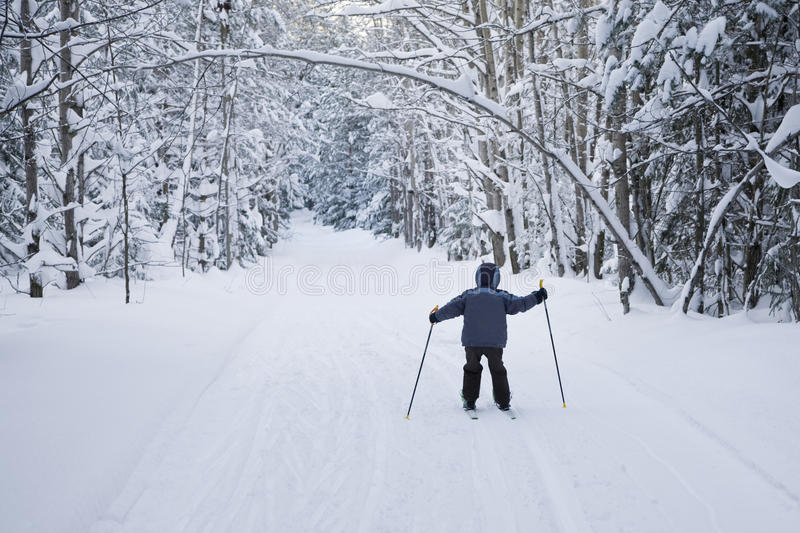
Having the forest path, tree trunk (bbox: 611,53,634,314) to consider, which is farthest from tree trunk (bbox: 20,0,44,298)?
tree trunk (bbox: 611,53,634,314)

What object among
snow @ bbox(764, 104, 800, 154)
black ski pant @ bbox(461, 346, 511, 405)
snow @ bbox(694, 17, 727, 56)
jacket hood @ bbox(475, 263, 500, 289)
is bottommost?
black ski pant @ bbox(461, 346, 511, 405)

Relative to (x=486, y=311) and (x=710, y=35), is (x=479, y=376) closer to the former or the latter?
(x=486, y=311)

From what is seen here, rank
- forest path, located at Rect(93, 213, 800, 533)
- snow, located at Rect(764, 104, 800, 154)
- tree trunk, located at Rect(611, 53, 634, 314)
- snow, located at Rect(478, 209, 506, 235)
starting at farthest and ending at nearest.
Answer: snow, located at Rect(478, 209, 506, 235) → tree trunk, located at Rect(611, 53, 634, 314) → snow, located at Rect(764, 104, 800, 154) → forest path, located at Rect(93, 213, 800, 533)

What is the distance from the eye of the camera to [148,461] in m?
3.78

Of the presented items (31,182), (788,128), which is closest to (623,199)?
(788,128)

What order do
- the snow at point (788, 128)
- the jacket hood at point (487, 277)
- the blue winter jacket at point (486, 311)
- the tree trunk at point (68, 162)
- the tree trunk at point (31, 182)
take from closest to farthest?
the snow at point (788, 128)
the blue winter jacket at point (486, 311)
the jacket hood at point (487, 277)
the tree trunk at point (31, 182)
the tree trunk at point (68, 162)

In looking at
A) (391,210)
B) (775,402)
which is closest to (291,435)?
(775,402)

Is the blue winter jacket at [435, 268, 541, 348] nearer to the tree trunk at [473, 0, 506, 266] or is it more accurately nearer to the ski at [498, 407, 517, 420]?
the ski at [498, 407, 517, 420]

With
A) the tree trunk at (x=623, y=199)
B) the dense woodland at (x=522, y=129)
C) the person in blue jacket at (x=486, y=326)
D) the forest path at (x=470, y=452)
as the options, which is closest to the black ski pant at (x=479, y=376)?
the person in blue jacket at (x=486, y=326)

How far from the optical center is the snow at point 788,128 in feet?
15.2

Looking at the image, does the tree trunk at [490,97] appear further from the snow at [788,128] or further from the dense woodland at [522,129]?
the snow at [788,128]

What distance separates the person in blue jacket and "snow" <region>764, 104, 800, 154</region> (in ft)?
8.75

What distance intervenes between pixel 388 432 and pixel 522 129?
293 inches

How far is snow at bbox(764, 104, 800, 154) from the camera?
462cm
